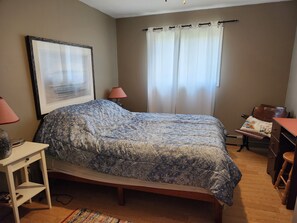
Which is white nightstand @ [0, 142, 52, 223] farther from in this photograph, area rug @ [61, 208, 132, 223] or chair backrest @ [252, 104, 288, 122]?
chair backrest @ [252, 104, 288, 122]

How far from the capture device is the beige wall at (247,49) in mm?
3168

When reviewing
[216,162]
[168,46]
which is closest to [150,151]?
[216,162]

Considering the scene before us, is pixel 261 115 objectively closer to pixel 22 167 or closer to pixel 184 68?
pixel 184 68

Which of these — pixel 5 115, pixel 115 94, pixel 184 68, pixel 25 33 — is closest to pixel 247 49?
pixel 184 68

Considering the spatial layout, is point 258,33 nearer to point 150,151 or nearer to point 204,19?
point 204,19

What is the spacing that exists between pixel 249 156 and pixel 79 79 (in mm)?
3018

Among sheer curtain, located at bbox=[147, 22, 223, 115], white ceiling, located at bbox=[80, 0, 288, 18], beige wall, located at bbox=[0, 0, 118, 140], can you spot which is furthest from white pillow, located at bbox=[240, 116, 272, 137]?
beige wall, located at bbox=[0, 0, 118, 140]

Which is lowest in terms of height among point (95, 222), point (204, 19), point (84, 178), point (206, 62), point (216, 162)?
point (95, 222)

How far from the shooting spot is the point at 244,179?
2.56 metres

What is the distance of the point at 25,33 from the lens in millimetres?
2131

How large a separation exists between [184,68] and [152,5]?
122 cm

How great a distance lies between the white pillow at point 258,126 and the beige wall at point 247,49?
39cm

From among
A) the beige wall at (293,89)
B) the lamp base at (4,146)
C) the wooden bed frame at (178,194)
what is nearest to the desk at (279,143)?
the beige wall at (293,89)

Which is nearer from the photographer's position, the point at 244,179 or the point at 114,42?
the point at 244,179
